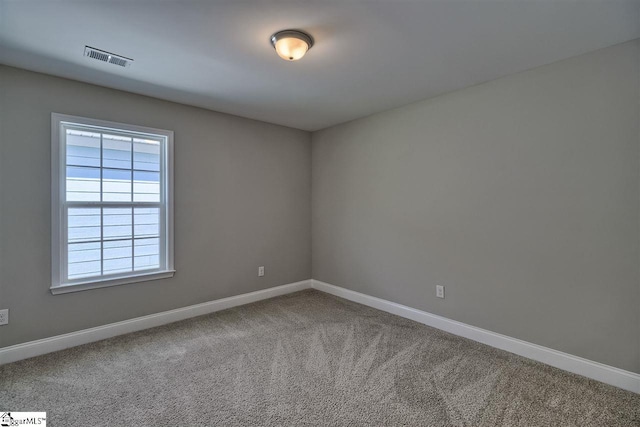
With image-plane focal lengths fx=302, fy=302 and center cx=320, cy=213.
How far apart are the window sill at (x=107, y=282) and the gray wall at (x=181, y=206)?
54mm

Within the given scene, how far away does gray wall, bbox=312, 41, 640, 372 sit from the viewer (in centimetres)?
215

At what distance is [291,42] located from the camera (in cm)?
205

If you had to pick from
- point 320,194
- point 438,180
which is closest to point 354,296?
point 320,194

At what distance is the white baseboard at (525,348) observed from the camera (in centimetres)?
214

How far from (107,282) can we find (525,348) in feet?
12.7

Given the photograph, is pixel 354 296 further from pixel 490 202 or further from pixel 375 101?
pixel 375 101

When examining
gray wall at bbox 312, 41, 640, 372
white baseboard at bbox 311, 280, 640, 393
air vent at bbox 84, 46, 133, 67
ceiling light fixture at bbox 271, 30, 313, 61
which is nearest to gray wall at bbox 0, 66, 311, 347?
air vent at bbox 84, 46, 133, 67

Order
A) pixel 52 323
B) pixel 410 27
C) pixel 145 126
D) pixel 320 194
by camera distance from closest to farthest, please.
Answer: pixel 410 27
pixel 52 323
pixel 145 126
pixel 320 194

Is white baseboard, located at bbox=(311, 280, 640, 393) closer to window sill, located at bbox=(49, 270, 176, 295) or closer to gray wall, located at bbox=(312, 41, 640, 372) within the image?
gray wall, located at bbox=(312, 41, 640, 372)

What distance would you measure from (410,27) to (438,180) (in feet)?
5.32

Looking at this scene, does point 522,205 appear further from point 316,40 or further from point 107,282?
point 107,282

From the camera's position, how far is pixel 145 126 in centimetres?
317

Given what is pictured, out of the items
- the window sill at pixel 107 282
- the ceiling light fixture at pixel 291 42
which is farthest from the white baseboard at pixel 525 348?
the ceiling light fixture at pixel 291 42

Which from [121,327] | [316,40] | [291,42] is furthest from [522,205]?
[121,327]
